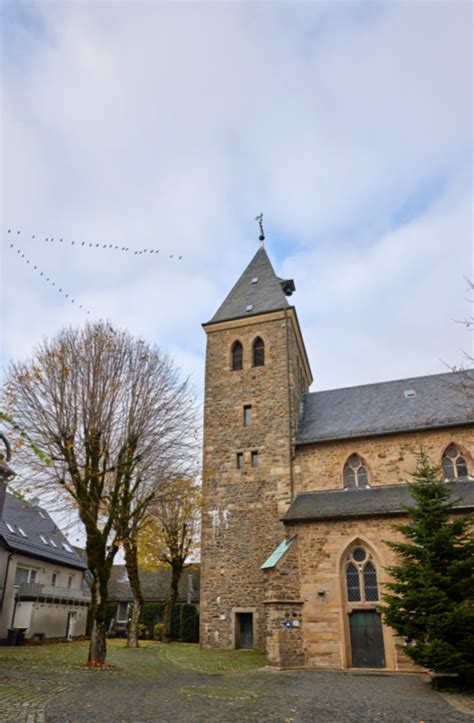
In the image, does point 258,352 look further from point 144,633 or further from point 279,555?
point 144,633

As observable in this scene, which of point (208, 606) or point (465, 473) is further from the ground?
point (465, 473)

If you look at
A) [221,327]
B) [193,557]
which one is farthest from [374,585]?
[193,557]

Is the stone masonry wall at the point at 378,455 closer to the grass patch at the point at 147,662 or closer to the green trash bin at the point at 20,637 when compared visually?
the grass patch at the point at 147,662

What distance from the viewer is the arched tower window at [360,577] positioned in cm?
1748

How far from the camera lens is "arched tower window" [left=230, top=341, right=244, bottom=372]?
25.5 m

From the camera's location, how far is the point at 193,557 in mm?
31703

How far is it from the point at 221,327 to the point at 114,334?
31.2ft

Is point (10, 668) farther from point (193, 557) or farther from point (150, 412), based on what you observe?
point (193, 557)

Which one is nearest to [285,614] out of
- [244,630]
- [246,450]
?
[244,630]

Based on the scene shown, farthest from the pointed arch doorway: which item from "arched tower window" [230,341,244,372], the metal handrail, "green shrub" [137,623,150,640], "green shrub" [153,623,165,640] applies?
"green shrub" [137,623,150,640]

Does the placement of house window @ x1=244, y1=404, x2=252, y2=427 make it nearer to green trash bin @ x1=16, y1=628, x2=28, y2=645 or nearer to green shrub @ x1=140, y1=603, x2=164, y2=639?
green trash bin @ x1=16, y1=628, x2=28, y2=645

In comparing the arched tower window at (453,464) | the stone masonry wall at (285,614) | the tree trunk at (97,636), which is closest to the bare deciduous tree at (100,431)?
the tree trunk at (97,636)

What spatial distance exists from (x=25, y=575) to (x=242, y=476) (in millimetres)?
12540

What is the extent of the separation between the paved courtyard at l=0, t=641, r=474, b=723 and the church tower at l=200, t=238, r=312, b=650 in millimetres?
4676
